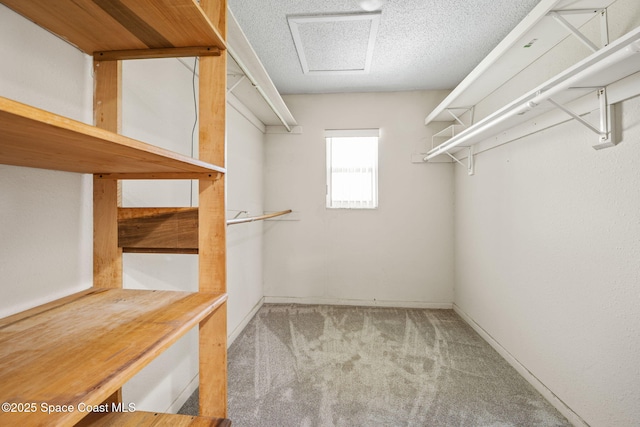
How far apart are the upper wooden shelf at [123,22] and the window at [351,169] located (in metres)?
2.33

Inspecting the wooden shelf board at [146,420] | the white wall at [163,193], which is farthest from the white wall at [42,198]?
the wooden shelf board at [146,420]

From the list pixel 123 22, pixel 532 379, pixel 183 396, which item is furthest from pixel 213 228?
pixel 532 379

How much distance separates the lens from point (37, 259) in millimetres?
838

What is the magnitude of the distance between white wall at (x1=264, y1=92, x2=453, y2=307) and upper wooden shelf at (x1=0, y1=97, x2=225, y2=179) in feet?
7.56

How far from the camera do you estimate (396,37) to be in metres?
2.02

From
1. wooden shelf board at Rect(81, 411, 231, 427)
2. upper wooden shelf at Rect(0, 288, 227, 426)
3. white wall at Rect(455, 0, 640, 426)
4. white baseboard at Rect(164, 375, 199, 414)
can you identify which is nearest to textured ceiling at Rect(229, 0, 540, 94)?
white wall at Rect(455, 0, 640, 426)

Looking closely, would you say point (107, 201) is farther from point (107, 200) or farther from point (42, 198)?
point (42, 198)

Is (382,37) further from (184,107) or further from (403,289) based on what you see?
(403,289)

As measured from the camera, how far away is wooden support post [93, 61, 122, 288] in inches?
37.4

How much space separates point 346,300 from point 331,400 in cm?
152

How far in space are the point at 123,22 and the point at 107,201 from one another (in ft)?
1.82

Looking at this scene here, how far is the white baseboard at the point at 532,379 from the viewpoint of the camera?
4.83ft

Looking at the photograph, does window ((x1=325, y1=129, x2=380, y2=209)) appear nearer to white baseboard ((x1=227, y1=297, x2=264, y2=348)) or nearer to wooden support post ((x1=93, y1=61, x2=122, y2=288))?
white baseboard ((x1=227, y1=297, x2=264, y2=348))

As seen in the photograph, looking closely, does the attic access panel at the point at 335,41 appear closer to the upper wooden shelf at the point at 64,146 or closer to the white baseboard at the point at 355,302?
the upper wooden shelf at the point at 64,146
